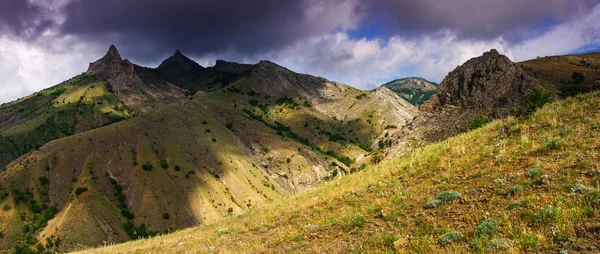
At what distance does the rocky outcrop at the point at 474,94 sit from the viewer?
43991 mm

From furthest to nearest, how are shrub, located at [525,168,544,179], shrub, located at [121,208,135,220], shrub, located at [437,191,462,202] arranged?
shrub, located at [121,208,135,220] → shrub, located at [437,191,462,202] → shrub, located at [525,168,544,179]

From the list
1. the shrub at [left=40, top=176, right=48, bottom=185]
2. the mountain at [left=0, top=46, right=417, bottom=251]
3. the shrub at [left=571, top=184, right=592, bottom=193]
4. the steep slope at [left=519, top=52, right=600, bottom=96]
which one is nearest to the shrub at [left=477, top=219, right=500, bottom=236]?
the shrub at [left=571, top=184, right=592, bottom=193]

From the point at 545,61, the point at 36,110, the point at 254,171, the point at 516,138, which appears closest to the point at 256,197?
the point at 254,171

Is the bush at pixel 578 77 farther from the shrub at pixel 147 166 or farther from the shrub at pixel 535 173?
the shrub at pixel 147 166

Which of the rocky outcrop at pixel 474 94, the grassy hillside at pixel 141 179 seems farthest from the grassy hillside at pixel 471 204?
the grassy hillside at pixel 141 179

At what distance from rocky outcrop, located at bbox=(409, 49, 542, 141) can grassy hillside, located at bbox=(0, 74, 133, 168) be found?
157 metres

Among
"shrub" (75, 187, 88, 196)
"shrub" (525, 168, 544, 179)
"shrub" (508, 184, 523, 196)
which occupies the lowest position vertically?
"shrub" (508, 184, 523, 196)

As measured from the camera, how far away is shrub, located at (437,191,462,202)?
32.4 feet

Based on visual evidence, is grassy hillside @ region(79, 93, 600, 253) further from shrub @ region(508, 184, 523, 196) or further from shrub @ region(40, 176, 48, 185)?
shrub @ region(40, 176, 48, 185)

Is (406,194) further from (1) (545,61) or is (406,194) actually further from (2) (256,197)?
(2) (256,197)

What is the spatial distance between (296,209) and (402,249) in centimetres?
850

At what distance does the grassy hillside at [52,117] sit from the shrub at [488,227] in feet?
547

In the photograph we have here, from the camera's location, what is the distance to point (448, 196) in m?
10.1

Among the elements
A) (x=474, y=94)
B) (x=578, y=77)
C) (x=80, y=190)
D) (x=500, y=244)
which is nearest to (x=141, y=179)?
(x=80, y=190)
